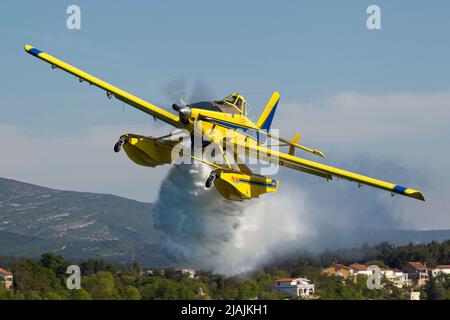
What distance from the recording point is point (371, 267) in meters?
55.0

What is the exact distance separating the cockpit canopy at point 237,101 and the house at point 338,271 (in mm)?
16217

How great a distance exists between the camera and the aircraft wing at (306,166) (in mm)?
36125

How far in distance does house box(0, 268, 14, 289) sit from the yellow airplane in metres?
14.3

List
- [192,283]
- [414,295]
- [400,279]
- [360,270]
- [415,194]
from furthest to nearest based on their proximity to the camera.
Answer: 1. [400,279]
2. [360,270]
3. [414,295]
4. [192,283]
5. [415,194]

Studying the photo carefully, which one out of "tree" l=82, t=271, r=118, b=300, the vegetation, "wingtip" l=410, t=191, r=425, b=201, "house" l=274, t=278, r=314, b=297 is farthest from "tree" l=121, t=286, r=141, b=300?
"wingtip" l=410, t=191, r=425, b=201

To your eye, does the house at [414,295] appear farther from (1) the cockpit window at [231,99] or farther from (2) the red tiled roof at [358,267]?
(1) the cockpit window at [231,99]

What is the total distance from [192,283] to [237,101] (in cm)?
1397

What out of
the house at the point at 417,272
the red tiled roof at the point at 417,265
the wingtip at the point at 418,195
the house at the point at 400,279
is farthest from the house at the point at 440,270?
the wingtip at the point at 418,195

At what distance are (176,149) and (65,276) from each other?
18.0 metres

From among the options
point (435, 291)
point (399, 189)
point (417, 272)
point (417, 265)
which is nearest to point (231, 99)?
point (399, 189)

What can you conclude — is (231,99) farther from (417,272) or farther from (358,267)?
(417,272)

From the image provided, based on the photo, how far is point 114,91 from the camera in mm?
40000
